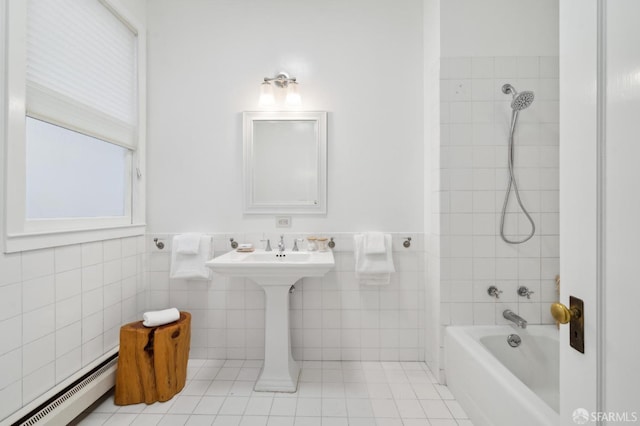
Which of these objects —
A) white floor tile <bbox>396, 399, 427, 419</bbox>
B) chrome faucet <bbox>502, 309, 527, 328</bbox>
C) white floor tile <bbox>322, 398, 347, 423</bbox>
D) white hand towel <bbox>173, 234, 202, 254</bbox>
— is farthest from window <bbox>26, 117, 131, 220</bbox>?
chrome faucet <bbox>502, 309, 527, 328</bbox>

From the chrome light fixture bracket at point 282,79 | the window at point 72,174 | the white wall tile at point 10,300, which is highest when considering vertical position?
the chrome light fixture bracket at point 282,79

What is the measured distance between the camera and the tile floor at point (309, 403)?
1.67 metres

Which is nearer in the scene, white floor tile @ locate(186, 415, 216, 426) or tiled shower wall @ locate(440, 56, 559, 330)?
white floor tile @ locate(186, 415, 216, 426)

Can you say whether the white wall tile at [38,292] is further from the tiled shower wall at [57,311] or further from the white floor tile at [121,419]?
the white floor tile at [121,419]

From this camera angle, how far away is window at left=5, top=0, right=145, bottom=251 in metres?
1.41

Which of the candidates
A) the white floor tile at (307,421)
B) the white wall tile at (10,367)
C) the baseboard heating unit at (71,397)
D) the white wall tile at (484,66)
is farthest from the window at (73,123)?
the white wall tile at (484,66)

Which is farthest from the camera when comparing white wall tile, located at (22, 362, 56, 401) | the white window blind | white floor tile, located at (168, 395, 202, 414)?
white floor tile, located at (168, 395, 202, 414)

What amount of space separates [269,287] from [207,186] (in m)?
0.94

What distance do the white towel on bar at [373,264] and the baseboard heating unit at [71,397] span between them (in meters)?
1.68

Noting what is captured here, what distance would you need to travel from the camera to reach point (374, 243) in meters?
2.22

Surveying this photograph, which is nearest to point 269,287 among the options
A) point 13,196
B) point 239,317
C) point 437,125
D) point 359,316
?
point 239,317

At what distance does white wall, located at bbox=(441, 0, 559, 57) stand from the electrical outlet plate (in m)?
1.55

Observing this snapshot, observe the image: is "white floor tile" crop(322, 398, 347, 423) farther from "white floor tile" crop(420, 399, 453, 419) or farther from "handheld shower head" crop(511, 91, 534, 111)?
"handheld shower head" crop(511, 91, 534, 111)

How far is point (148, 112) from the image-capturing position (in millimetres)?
Answer: 2354
